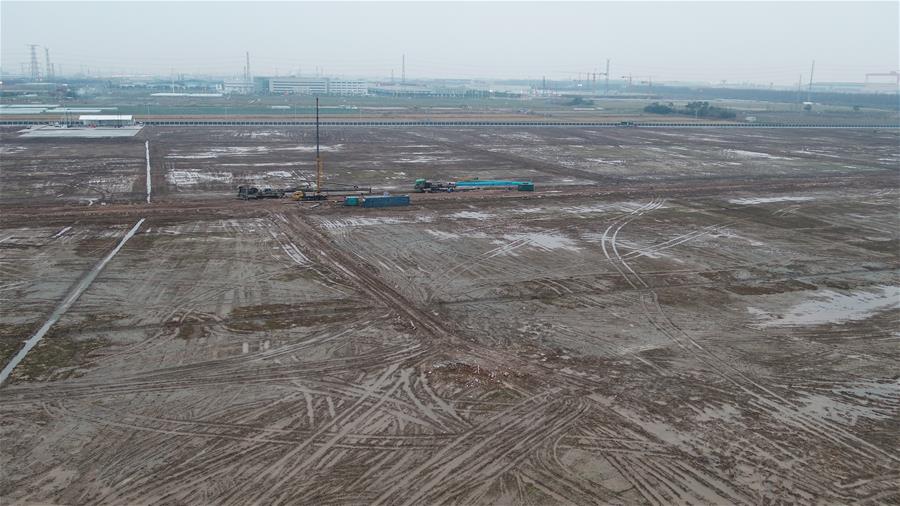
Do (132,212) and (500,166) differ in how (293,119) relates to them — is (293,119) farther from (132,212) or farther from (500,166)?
(132,212)

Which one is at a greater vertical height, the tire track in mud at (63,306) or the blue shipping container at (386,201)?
the blue shipping container at (386,201)

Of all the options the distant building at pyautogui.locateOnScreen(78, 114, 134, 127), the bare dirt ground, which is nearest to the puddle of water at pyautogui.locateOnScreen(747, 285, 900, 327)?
the bare dirt ground

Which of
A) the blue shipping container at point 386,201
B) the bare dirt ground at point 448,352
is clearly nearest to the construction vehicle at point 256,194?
the bare dirt ground at point 448,352

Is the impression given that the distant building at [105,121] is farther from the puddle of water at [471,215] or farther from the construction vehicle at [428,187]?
the puddle of water at [471,215]

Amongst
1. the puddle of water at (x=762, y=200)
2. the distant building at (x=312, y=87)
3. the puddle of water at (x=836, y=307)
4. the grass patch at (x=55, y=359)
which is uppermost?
the distant building at (x=312, y=87)

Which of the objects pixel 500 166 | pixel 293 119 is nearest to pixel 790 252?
pixel 500 166

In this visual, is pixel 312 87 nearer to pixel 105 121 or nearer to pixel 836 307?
pixel 105 121

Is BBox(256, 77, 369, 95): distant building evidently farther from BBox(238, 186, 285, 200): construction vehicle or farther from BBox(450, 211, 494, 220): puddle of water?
BBox(450, 211, 494, 220): puddle of water

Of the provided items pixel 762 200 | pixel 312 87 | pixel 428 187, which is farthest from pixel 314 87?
pixel 762 200
